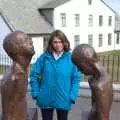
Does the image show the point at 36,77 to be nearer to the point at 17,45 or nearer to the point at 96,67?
the point at 17,45

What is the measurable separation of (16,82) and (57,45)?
163cm

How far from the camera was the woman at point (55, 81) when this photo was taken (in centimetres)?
512

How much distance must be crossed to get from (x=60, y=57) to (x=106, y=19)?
1329 inches

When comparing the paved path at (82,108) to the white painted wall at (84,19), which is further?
the white painted wall at (84,19)

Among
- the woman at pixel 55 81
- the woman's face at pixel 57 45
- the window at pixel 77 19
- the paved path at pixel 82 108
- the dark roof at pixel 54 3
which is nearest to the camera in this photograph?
the woman's face at pixel 57 45

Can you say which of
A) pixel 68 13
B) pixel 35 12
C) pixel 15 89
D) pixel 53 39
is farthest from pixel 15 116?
pixel 68 13

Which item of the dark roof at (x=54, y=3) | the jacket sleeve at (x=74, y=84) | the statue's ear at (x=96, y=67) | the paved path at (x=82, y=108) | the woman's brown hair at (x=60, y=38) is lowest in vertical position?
the paved path at (x=82, y=108)

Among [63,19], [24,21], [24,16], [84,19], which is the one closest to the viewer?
[24,21]

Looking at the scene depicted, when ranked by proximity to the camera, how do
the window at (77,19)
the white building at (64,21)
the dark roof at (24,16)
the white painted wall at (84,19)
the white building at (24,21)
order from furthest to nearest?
the window at (77,19)
the white painted wall at (84,19)
the white building at (64,21)
the dark roof at (24,16)
the white building at (24,21)

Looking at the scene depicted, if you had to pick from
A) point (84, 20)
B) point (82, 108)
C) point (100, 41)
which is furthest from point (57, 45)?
point (100, 41)

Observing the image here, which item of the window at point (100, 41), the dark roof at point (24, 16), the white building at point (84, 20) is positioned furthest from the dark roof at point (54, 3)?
the window at point (100, 41)

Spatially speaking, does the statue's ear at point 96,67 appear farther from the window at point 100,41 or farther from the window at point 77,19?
the window at point 100,41

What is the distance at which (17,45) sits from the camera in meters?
3.45

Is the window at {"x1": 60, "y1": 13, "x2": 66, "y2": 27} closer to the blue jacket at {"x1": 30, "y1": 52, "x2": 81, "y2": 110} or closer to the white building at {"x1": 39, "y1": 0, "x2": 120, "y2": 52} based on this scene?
the white building at {"x1": 39, "y1": 0, "x2": 120, "y2": 52}
